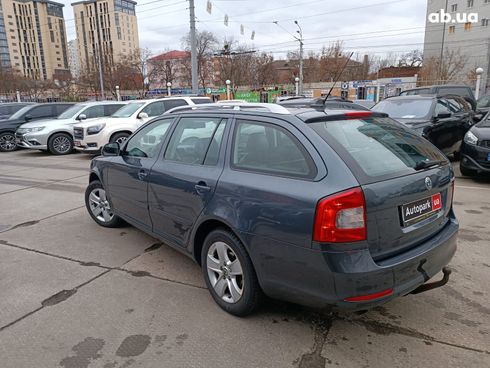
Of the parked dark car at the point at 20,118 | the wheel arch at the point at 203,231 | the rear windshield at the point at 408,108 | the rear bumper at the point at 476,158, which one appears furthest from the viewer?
the parked dark car at the point at 20,118

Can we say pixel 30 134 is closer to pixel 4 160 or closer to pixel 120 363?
pixel 4 160

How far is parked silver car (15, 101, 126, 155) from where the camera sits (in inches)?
512

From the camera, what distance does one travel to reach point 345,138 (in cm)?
276

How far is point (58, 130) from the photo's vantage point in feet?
43.1

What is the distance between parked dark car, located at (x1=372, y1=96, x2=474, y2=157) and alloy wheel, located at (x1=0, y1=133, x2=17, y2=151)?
13445 mm

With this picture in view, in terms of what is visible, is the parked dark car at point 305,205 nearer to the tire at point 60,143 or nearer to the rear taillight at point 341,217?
the rear taillight at point 341,217

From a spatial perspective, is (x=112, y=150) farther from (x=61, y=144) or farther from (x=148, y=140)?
(x=61, y=144)

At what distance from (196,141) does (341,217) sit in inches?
67.5

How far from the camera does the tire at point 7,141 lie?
48.3ft

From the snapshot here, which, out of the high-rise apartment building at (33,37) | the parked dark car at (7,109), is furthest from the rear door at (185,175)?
the high-rise apartment building at (33,37)

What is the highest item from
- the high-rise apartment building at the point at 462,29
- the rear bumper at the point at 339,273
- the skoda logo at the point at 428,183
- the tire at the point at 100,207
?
the high-rise apartment building at the point at 462,29

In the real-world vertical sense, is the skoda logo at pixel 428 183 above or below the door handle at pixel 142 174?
above

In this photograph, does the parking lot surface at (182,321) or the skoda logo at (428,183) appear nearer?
the parking lot surface at (182,321)

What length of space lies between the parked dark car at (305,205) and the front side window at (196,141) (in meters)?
0.01
